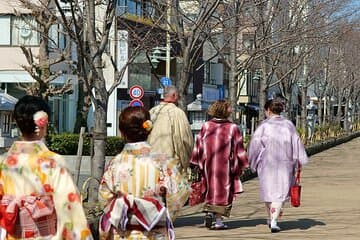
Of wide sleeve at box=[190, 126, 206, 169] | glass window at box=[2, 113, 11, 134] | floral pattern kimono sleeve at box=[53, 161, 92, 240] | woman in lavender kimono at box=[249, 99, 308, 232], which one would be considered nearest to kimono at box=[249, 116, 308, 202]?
woman in lavender kimono at box=[249, 99, 308, 232]

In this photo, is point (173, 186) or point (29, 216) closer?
point (29, 216)

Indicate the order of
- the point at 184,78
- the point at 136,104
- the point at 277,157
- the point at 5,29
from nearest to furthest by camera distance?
the point at 136,104
the point at 277,157
the point at 184,78
the point at 5,29

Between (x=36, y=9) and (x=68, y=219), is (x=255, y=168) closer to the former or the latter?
(x=36, y=9)

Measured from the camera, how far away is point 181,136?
930 centimetres

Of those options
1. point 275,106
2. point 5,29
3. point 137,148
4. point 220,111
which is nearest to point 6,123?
point 5,29

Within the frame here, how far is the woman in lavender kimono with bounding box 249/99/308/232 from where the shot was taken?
10.6m

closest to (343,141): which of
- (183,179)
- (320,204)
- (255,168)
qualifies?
(320,204)

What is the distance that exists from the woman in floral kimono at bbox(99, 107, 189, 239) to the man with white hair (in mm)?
3825

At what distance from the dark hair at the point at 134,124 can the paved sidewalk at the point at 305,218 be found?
4.38 m

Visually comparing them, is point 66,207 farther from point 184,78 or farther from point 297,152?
point 184,78

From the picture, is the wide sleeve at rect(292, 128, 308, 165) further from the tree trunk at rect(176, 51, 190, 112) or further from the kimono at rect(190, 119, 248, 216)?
the tree trunk at rect(176, 51, 190, 112)

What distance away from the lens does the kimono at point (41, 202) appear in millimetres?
4531

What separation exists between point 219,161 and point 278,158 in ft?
3.20

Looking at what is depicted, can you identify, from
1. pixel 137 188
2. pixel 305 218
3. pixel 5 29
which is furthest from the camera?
pixel 5 29
